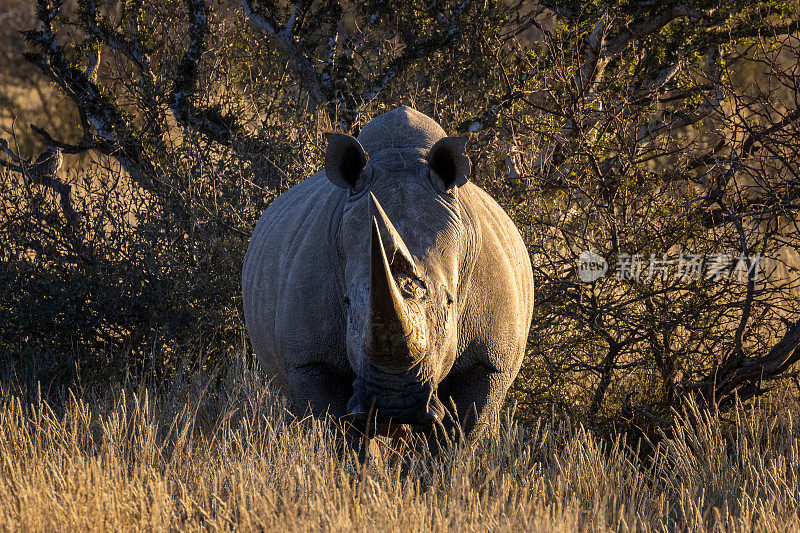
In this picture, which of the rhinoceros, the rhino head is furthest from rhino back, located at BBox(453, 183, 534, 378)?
the rhino head

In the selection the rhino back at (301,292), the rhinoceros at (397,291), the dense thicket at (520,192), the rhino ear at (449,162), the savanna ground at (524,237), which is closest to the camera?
the rhinoceros at (397,291)

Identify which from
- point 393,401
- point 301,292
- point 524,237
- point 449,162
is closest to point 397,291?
point 393,401

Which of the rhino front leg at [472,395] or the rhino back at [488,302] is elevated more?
the rhino back at [488,302]

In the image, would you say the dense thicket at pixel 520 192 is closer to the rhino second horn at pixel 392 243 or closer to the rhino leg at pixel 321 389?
the rhino leg at pixel 321 389

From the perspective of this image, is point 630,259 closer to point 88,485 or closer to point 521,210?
point 521,210

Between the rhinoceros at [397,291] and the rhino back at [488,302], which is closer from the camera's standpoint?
the rhinoceros at [397,291]

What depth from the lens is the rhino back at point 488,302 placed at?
409cm

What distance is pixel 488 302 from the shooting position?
4.16m

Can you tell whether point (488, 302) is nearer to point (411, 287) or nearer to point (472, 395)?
point (472, 395)

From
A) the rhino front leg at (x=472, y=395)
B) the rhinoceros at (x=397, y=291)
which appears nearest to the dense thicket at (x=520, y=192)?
the rhinoceros at (x=397, y=291)

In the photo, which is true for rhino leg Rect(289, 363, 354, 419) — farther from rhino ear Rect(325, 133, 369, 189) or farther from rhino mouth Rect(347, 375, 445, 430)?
Answer: rhino ear Rect(325, 133, 369, 189)

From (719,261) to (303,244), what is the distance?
11.4 feet

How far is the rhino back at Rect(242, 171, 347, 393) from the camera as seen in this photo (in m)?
4.05

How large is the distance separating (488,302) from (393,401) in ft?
2.82
